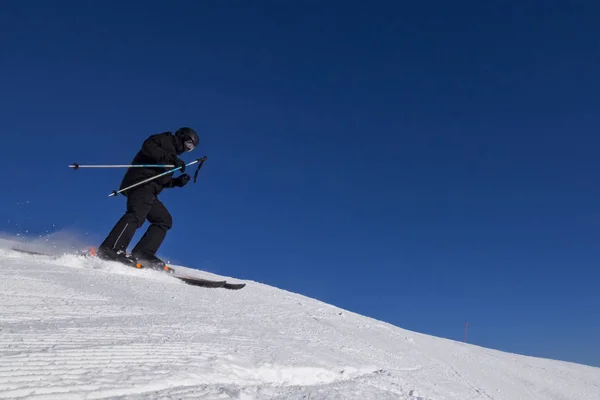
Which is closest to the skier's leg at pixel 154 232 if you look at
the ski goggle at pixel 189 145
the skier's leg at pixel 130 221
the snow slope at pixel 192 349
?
the skier's leg at pixel 130 221

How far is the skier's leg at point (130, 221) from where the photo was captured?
6.79m

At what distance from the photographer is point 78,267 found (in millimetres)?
5973

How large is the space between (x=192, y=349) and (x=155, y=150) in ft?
17.1

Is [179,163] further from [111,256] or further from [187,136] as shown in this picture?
[111,256]

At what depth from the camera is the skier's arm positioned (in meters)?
7.40

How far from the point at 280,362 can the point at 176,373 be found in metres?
0.77

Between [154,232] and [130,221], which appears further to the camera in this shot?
[154,232]

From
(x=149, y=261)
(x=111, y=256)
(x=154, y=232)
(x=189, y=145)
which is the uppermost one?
(x=189, y=145)

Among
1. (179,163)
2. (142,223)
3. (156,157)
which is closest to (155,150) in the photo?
(156,157)

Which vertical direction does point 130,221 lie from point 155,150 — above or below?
below

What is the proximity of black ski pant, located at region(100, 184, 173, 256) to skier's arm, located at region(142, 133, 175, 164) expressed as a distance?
440 mm

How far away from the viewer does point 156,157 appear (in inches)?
293

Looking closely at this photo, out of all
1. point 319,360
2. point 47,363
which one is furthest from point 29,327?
point 319,360

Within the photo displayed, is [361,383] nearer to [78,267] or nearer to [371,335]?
[371,335]
